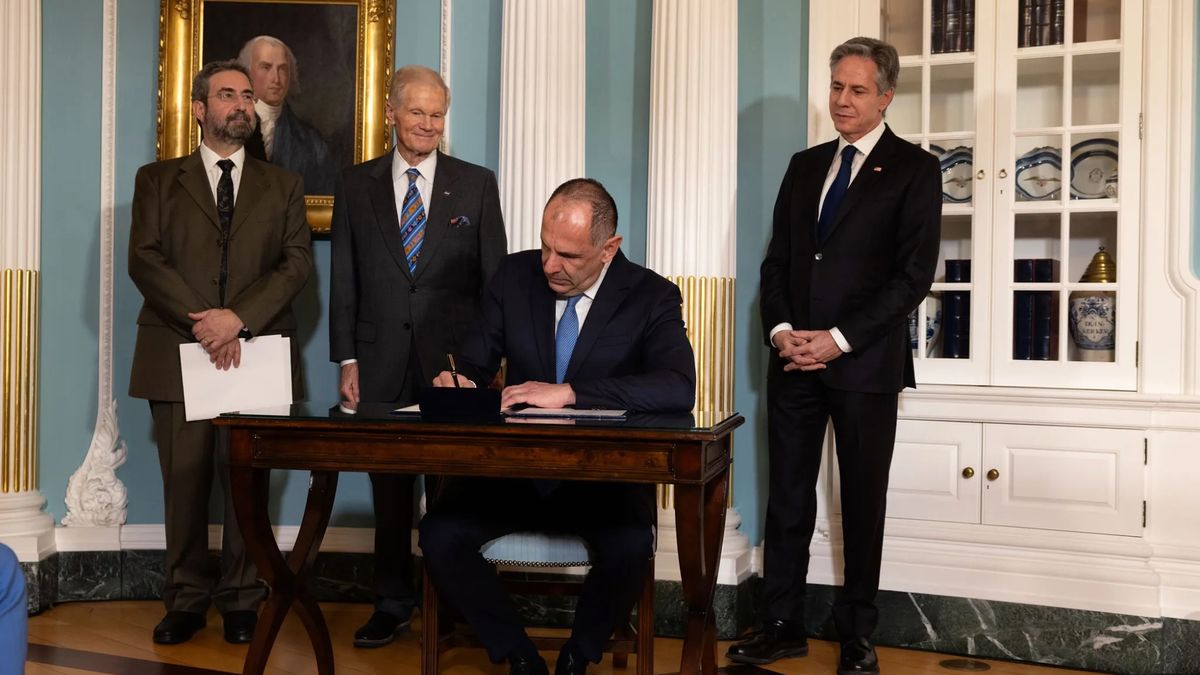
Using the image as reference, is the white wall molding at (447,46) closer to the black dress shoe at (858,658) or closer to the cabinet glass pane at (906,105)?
the cabinet glass pane at (906,105)

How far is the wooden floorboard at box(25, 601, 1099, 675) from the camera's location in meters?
3.79

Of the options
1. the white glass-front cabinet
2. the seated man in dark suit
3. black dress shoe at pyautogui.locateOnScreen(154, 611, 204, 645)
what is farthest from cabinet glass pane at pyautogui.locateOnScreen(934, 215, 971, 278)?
black dress shoe at pyautogui.locateOnScreen(154, 611, 204, 645)

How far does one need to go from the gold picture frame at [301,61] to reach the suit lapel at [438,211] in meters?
0.69

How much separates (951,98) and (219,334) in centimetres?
270

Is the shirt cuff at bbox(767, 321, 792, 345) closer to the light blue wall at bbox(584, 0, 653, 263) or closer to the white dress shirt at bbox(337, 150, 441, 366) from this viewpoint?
the light blue wall at bbox(584, 0, 653, 263)

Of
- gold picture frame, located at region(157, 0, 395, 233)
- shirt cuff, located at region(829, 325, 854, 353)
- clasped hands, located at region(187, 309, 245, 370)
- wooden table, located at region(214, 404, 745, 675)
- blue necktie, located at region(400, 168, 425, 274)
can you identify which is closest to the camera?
wooden table, located at region(214, 404, 745, 675)

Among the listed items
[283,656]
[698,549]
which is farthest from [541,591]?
[283,656]

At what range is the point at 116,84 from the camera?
4855 millimetres

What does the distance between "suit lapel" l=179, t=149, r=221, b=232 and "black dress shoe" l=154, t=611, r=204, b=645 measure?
4.35ft

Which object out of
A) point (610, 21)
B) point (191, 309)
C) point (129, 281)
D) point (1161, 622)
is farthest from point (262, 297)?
point (1161, 622)

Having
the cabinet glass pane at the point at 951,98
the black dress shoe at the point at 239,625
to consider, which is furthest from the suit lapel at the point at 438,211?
the cabinet glass pane at the point at 951,98

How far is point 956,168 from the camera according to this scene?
4410mm

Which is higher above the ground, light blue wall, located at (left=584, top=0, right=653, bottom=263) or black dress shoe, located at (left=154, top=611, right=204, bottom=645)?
light blue wall, located at (left=584, top=0, right=653, bottom=263)

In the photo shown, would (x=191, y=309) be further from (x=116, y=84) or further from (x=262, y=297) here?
(x=116, y=84)
